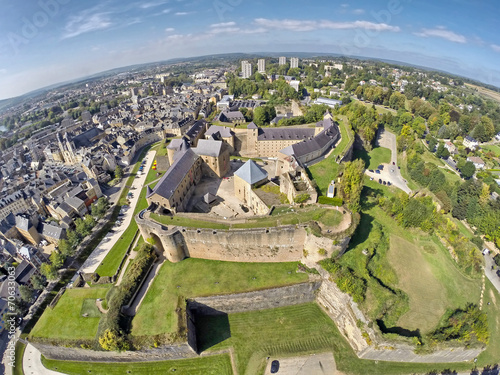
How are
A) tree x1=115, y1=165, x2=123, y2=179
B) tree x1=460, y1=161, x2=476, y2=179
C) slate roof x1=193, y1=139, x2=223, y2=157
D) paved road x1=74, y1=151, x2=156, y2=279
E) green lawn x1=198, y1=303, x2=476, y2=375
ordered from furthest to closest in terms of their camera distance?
tree x1=460, y1=161, x2=476, y2=179, tree x1=115, y1=165, x2=123, y2=179, slate roof x1=193, y1=139, x2=223, y2=157, paved road x1=74, y1=151, x2=156, y2=279, green lawn x1=198, y1=303, x2=476, y2=375

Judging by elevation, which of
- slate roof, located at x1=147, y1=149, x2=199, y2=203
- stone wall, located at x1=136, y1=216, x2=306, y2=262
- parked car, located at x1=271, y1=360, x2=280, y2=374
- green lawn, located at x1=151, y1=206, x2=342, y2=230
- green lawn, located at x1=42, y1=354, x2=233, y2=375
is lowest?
green lawn, located at x1=42, y1=354, x2=233, y2=375

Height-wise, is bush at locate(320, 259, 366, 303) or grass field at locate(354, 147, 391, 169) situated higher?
grass field at locate(354, 147, 391, 169)

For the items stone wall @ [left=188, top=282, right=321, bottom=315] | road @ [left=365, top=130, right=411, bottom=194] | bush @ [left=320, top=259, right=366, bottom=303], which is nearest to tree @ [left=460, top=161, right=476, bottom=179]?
road @ [left=365, top=130, right=411, bottom=194]

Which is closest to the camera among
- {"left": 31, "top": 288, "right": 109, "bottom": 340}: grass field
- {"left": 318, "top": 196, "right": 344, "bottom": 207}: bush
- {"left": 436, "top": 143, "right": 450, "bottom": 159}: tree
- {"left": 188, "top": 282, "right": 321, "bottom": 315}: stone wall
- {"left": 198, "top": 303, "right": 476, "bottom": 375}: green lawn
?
{"left": 198, "top": 303, "right": 476, "bottom": 375}: green lawn

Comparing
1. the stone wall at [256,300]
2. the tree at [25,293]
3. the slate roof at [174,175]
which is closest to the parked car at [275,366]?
the stone wall at [256,300]

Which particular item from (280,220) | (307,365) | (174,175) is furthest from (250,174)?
(307,365)

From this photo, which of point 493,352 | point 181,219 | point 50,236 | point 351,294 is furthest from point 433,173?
point 50,236

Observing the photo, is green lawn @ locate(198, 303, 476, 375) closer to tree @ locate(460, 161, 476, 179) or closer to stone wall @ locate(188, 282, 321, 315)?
stone wall @ locate(188, 282, 321, 315)
